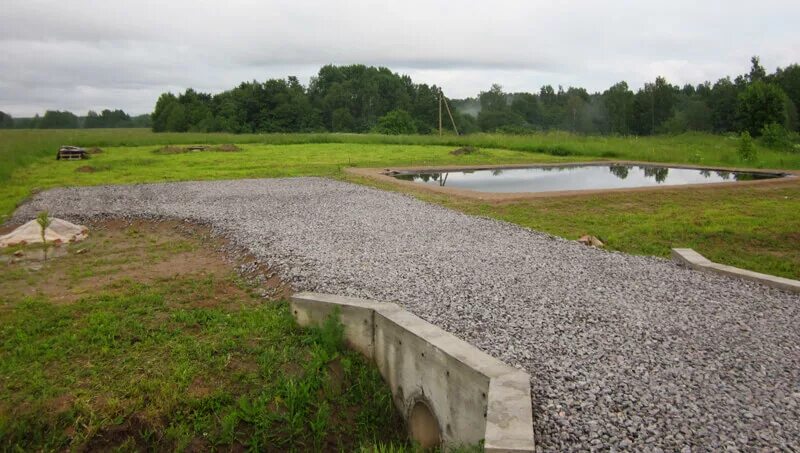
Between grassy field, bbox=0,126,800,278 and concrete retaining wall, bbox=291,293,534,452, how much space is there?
5696 millimetres

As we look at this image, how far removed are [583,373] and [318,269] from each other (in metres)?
4.41

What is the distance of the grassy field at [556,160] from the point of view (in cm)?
1048

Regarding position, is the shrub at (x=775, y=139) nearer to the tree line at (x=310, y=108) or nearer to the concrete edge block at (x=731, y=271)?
the concrete edge block at (x=731, y=271)

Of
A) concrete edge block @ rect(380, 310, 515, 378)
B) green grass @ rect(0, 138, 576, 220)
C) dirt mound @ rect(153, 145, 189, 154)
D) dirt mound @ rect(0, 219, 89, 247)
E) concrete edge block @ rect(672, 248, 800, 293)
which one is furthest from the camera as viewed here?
dirt mound @ rect(153, 145, 189, 154)

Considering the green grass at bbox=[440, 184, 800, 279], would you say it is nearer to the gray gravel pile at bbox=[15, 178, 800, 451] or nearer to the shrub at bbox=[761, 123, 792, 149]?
the gray gravel pile at bbox=[15, 178, 800, 451]

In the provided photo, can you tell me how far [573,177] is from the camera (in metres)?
22.2

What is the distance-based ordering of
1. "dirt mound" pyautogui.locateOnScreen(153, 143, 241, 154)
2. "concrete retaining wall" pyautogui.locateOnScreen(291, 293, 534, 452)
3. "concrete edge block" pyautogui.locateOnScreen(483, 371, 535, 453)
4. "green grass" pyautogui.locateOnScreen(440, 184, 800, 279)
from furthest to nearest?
"dirt mound" pyautogui.locateOnScreen(153, 143, 241, 154) < "green grass" pyautogui.locateOnScreen(440, 184, 800, 279) < "concrete retaining wall" pyautogui.locateOnScreen(291, 293, 534, 452) < "concrete edge block" pyautogui.locateOnScreen(483, 371, 535, 453)

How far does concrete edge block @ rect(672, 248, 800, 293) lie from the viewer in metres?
7.02

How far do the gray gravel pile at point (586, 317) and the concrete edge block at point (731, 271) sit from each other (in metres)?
0.17

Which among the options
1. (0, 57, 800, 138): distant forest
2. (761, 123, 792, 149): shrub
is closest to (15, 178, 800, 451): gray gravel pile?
(761, 123, 792, 149): shrub

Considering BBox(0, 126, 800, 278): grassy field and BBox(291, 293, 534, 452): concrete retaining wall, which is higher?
BBox(0, 126, 800, 278): grassy field

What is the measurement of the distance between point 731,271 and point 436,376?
16.7 ft

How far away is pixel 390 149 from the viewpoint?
119 ft

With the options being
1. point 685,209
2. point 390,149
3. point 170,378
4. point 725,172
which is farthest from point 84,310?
point 390,149
